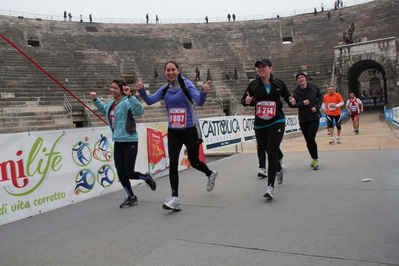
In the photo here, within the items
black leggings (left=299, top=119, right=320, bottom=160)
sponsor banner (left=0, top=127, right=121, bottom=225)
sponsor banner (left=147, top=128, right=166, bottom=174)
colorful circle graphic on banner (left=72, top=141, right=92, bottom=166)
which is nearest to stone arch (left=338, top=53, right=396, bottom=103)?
black leggings (left=299, top=119, right=320, bottom=160)

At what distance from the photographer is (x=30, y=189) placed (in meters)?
4.58

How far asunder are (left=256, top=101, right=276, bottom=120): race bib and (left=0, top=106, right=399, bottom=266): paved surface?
1.10 metres

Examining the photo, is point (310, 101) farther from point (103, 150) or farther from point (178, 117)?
point (103, 150)

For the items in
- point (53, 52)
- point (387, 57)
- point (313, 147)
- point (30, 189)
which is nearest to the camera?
point (30, 189)

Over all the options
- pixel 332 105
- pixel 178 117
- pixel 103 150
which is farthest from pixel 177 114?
pixel 332 105

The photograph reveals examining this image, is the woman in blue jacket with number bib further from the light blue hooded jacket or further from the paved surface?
the light blue hooded jacket

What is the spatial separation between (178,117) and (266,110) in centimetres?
122

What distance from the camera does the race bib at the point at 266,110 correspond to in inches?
177

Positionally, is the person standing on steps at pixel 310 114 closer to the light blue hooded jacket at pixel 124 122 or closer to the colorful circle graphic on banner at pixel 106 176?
the light blue hooded jacket at pixel 124 122

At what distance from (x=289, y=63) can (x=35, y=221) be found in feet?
95.9

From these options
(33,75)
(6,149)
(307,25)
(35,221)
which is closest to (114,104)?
(6,149)

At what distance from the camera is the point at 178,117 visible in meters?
4.26

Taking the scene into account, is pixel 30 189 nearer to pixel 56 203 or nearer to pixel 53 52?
pixel 56 203

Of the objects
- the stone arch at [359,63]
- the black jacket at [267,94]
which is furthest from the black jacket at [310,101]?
the stone arch at [359,63]
